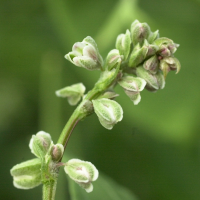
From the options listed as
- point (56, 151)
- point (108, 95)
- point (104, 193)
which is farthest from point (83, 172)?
point (104, 193)

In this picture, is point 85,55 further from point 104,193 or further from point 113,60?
point 104,193

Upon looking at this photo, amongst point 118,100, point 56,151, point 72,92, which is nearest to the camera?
point 56,151

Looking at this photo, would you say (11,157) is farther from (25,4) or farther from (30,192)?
(25,4)

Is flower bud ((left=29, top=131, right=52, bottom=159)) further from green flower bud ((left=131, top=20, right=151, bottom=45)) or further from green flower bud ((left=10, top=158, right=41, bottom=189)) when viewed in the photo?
green flower bud ((left=131, top=20, right=151, bottom=45))

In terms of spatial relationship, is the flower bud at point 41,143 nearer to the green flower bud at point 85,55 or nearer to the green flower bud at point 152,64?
the green flower bud at point 85,55

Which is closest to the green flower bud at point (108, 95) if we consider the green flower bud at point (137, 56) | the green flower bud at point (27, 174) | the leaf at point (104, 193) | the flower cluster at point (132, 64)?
the flower cluster at point (132, 64)

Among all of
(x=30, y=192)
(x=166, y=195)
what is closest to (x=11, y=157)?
(x=30, y=192)
